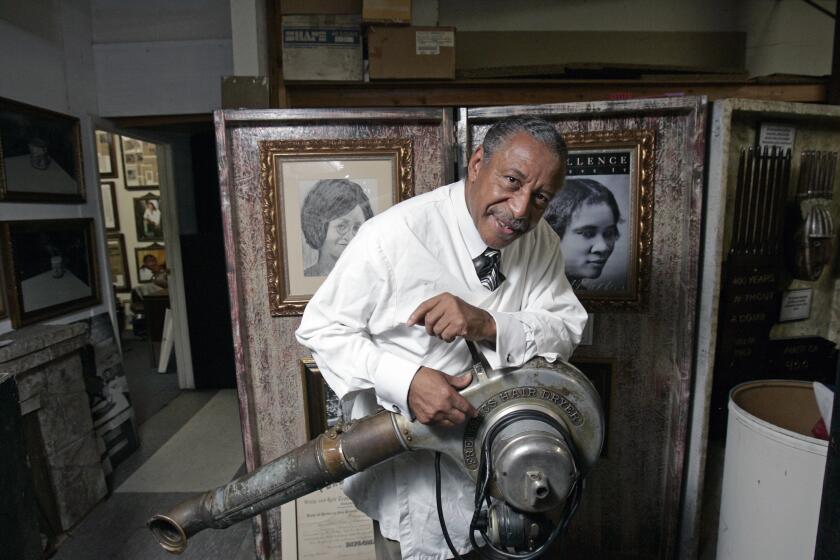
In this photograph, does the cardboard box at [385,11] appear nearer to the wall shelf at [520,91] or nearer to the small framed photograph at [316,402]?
the wall shelf at [520,91]

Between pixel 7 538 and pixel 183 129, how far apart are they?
346cm

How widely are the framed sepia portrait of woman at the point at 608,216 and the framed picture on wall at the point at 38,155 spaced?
2612 millimetres

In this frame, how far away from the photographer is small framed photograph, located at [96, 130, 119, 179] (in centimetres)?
562

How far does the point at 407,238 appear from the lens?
3.62 ft

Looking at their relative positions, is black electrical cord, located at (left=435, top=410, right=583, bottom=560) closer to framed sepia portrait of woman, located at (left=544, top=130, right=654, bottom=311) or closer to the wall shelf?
framed sepia portrait of woman, located at (left=544, top=130, right=654, bottom=311)

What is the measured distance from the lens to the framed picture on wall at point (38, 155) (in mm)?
2377

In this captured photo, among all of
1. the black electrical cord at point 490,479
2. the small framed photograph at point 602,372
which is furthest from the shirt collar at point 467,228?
the small framed photograph at point 602,372

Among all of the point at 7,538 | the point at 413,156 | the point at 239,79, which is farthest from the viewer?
the point at 239,79

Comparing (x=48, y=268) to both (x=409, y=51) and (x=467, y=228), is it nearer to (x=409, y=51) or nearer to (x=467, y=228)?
(x=409, y=51)

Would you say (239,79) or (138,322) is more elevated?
(239,79)

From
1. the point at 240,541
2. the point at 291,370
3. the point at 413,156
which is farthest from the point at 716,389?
the point at 240,541

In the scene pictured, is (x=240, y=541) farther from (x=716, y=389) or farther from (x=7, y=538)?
(x=716, y=389)

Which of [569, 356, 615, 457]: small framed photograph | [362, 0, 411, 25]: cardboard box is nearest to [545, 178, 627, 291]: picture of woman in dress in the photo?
[569, 356, 615, 457]: small framed photograph

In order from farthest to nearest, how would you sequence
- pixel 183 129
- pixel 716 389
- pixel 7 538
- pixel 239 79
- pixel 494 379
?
pixel 183 129, pixel 239 79, pixel 716 389, pixel 7 538, pixel 494 379
